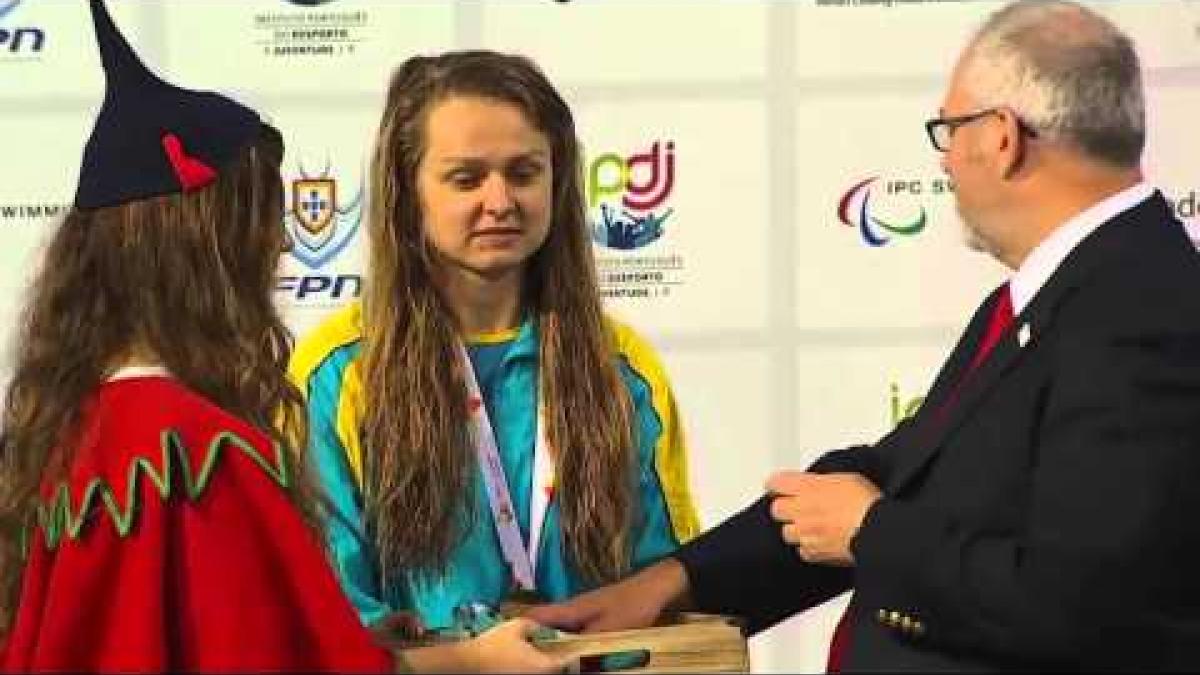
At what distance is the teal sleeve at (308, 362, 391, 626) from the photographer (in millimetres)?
2578

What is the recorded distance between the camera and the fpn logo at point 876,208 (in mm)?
2928

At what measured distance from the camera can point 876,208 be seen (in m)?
2.93

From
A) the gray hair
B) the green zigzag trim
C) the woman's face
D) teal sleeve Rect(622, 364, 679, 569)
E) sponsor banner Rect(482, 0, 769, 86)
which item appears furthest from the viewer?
sponsor banner Rect(482, 0, 769, 86)

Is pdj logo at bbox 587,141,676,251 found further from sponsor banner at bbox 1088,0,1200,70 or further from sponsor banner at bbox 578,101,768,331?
sponsor banner at bbox 1088,0,1200,70

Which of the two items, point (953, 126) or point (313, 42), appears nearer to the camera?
point (953, 126)

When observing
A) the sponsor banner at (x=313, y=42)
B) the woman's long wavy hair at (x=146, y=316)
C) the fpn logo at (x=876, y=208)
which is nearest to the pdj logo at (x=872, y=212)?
the fpn logo at (x=876, y=208)

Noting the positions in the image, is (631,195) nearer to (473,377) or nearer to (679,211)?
(679,211)

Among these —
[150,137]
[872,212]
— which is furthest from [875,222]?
[150,137]

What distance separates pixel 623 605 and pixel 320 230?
2.99 ft

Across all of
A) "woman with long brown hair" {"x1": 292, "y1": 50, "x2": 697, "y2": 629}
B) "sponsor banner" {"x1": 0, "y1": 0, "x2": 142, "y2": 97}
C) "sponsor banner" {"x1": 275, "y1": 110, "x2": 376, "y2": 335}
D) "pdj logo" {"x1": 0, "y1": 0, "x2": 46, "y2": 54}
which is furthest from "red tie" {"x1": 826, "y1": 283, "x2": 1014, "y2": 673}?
"pdj logo" {"x1": 0, "y1": 0, "x2": 46, "y2": 54}

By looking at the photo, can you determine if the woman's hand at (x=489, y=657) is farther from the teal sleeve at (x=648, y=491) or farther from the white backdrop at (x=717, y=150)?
the white backdrop at (x=717, y=150)

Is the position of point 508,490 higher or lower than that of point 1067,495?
lower

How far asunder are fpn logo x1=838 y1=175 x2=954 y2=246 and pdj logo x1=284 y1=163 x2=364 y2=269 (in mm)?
815

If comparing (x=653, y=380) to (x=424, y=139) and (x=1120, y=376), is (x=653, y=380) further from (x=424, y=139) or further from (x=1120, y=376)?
(x=1120, y=376)
